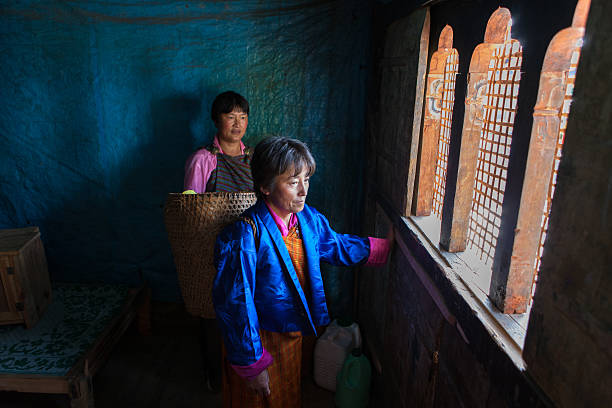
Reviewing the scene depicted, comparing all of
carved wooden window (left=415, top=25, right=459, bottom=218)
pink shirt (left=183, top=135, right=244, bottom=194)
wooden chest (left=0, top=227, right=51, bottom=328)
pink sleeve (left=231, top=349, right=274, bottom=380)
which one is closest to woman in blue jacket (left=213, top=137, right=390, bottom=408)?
pink sleeve (left=231, top=349, right=274, bottom=380)

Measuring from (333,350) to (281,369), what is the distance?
1103 mm

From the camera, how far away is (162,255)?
3734 millimetres

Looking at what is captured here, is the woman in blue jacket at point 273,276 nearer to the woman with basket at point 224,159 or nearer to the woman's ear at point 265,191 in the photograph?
the woman's ear at point 265,191

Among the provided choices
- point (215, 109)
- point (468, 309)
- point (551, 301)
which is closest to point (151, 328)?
point (215, 109)

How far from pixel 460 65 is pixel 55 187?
11.3 feet

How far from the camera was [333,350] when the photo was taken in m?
3.08

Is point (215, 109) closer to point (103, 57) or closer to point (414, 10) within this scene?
point (103, 57)

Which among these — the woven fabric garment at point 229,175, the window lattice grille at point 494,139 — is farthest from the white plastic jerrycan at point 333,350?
the window lattice grille at point 494,139

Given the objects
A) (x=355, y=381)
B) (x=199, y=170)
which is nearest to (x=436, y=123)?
(x=199, y=170)

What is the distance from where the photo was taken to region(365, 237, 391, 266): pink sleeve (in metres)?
2.30

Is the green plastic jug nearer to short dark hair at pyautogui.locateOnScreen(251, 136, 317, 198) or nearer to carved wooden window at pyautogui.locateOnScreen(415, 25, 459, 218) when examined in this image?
carved wooden window at pyautogui.locateOnScreen(415, 25, 459, 218)

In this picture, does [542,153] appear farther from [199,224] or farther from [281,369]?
[199,224]

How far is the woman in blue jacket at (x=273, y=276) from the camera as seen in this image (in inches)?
68.4

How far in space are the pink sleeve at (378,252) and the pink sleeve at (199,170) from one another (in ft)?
4.25
